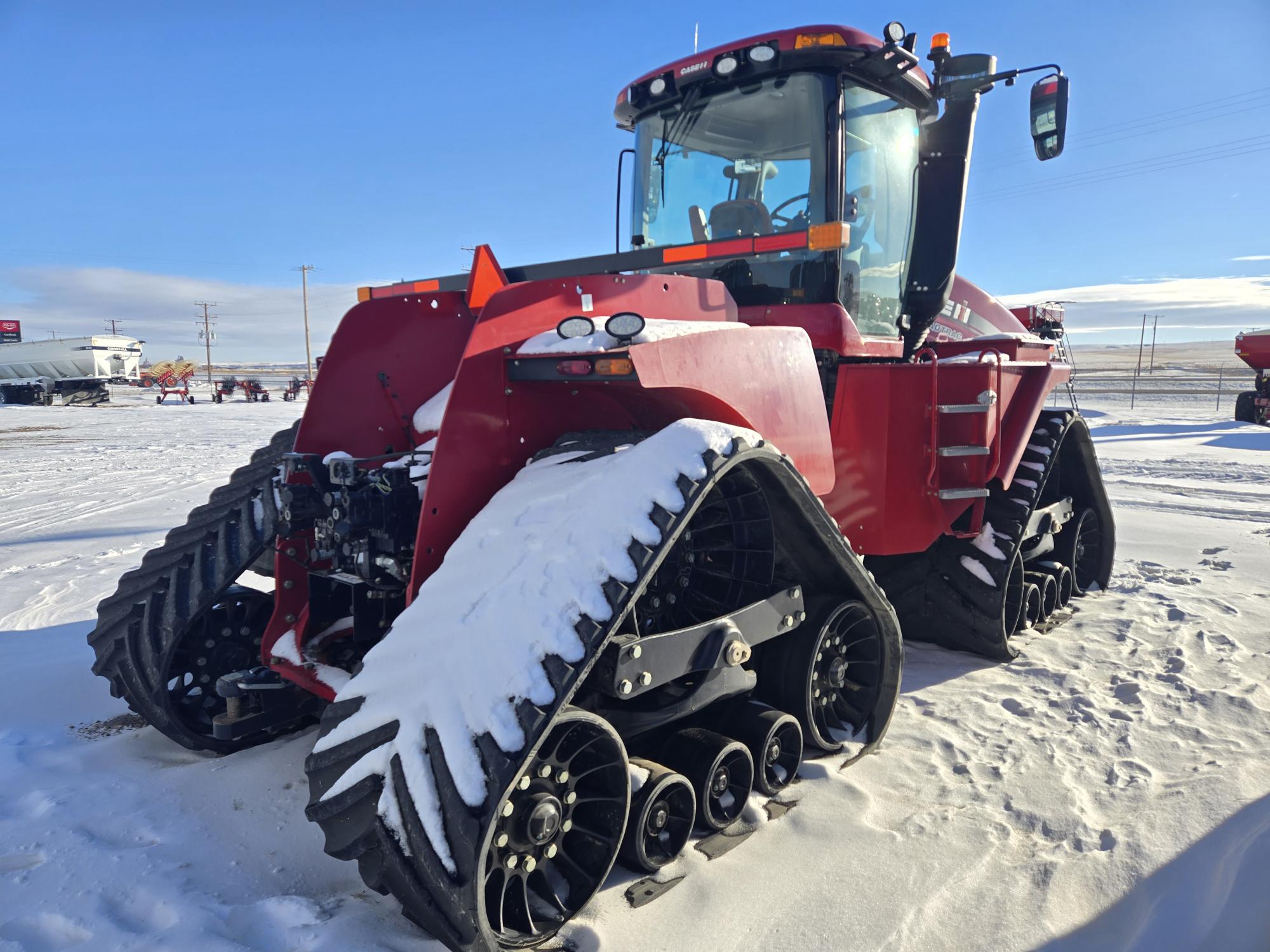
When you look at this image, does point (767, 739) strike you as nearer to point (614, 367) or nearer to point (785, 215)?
point (614, 367)

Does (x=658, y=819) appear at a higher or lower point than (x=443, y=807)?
lower

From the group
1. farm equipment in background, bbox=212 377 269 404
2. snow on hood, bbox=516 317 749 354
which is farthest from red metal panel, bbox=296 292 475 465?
farm equipment in background, bbox=212 377 269 404

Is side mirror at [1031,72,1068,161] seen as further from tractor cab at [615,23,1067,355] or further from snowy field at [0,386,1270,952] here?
snowy field at [0,386,1270,952]

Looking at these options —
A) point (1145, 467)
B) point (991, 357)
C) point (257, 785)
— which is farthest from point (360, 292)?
point (1145, 467)

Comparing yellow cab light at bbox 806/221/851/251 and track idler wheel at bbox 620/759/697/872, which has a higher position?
yellow cab light at bbox 806/221/851/251

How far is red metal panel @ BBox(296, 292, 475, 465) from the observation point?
3.56 m

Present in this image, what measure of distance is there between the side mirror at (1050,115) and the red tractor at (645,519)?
19 mm

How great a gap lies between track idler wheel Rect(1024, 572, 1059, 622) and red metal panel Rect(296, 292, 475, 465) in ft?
12.5

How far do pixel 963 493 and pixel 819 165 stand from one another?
1764mm

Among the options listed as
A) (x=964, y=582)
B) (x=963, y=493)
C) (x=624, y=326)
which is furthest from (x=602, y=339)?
→ (x=964, y=582)

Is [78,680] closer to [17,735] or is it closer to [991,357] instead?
[17,735]

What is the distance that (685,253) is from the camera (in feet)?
13.5

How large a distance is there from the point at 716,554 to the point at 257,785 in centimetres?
193

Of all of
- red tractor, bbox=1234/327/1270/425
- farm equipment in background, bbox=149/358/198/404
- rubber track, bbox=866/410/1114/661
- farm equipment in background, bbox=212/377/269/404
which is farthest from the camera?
farm equipment in background, bbox=149/358/198/404
